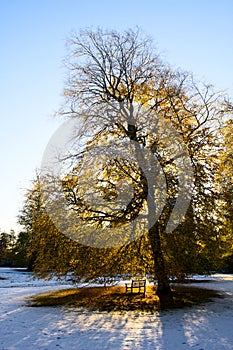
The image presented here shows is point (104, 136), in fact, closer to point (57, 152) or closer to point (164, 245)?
point (57, 152)

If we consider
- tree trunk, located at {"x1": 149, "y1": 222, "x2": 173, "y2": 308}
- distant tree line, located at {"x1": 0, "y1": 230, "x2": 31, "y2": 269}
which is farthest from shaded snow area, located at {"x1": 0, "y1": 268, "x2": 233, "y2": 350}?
distant tree line, located at {"x1": 0, "y1": 230, "x2": 31, "y2": 269}

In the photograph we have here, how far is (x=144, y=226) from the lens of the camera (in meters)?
12.8

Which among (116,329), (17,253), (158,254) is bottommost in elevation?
(116,329)

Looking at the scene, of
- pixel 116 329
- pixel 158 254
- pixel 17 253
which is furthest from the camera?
pixel 17 253

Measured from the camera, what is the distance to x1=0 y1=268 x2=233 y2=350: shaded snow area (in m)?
6.88

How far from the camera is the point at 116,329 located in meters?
8.32

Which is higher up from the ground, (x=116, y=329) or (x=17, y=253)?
(x=17, y=253)

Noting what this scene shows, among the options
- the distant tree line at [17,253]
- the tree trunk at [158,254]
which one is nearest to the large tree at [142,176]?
the tree trunk at [158,254]

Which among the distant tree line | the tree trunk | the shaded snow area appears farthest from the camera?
the distant tree line

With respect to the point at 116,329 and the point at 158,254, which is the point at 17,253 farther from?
the point at 116,329

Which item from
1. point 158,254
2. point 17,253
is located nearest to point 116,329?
point 158,254

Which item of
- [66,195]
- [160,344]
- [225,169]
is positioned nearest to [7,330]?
[160,344]

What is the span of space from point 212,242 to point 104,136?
6.40 metres

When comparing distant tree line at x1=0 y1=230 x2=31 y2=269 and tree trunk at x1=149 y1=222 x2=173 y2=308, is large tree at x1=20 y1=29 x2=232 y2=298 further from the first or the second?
distant tree line at x1=0 y1=230 x2=31 y2=269
